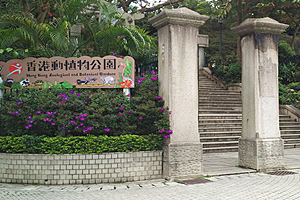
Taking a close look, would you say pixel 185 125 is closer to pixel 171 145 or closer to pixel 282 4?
pixel 171 145

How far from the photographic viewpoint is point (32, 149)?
6395 millimetres

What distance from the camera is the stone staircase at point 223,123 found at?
10773 mm

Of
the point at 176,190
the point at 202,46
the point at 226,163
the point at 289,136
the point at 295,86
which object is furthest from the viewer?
the point at 202,46

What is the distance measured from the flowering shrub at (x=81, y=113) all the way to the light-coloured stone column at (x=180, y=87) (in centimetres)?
28

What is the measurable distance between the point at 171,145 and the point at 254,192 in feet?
6.08

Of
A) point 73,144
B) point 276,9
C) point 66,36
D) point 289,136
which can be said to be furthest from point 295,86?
point 73,144

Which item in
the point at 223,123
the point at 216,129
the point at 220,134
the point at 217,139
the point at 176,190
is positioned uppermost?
the point at 223,123

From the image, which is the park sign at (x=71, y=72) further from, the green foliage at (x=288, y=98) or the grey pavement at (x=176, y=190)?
the green foliage at (x=288, y=98)

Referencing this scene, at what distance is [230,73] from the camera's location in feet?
55.5

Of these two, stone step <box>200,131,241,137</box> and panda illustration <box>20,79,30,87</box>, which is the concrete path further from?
panda illustration <box>20,79,30,87</box>

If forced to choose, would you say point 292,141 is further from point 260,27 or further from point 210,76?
point 210,76

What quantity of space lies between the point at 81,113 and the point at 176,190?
95.6 inches

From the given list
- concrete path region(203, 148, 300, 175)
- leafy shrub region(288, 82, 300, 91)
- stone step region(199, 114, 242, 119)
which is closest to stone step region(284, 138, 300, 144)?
concrete path region(203, 148, 300, 175)

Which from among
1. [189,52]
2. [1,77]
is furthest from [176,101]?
[1,77]
